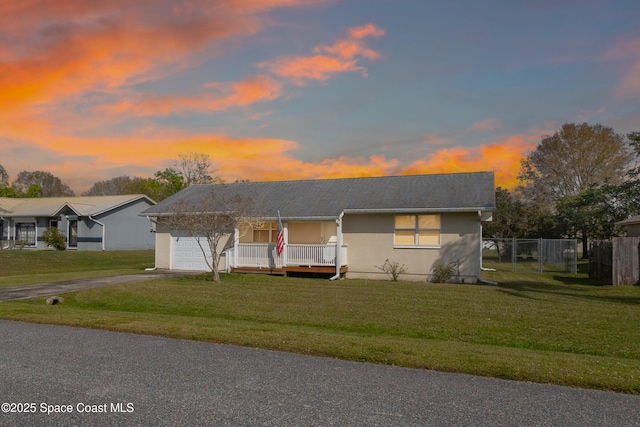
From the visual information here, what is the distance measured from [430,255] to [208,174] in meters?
39.8

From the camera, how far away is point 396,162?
102 feet

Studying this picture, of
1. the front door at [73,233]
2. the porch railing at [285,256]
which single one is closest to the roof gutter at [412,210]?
the porch railing at [285,256]

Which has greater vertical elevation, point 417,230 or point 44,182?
point 44,182

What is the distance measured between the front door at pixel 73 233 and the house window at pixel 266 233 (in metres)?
20.0

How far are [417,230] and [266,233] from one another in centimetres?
730

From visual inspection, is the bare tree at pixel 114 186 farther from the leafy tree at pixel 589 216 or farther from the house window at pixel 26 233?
the leafy tree at pixel 589 216

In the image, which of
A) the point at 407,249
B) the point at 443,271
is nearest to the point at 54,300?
the point at 407,249

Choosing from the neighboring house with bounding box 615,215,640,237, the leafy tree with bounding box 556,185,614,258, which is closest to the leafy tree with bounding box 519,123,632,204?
the leafy tree with bounding box 556,185,614,258

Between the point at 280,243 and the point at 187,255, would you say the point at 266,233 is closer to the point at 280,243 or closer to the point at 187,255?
the point at 280,243

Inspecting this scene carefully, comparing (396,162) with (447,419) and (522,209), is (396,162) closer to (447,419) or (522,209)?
(522,209)

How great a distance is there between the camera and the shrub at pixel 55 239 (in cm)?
3491

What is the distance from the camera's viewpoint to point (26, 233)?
3825 cm

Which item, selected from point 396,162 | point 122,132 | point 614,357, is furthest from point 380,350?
point 396,162

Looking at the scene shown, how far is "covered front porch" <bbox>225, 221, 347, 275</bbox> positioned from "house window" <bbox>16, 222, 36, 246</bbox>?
2398cm
